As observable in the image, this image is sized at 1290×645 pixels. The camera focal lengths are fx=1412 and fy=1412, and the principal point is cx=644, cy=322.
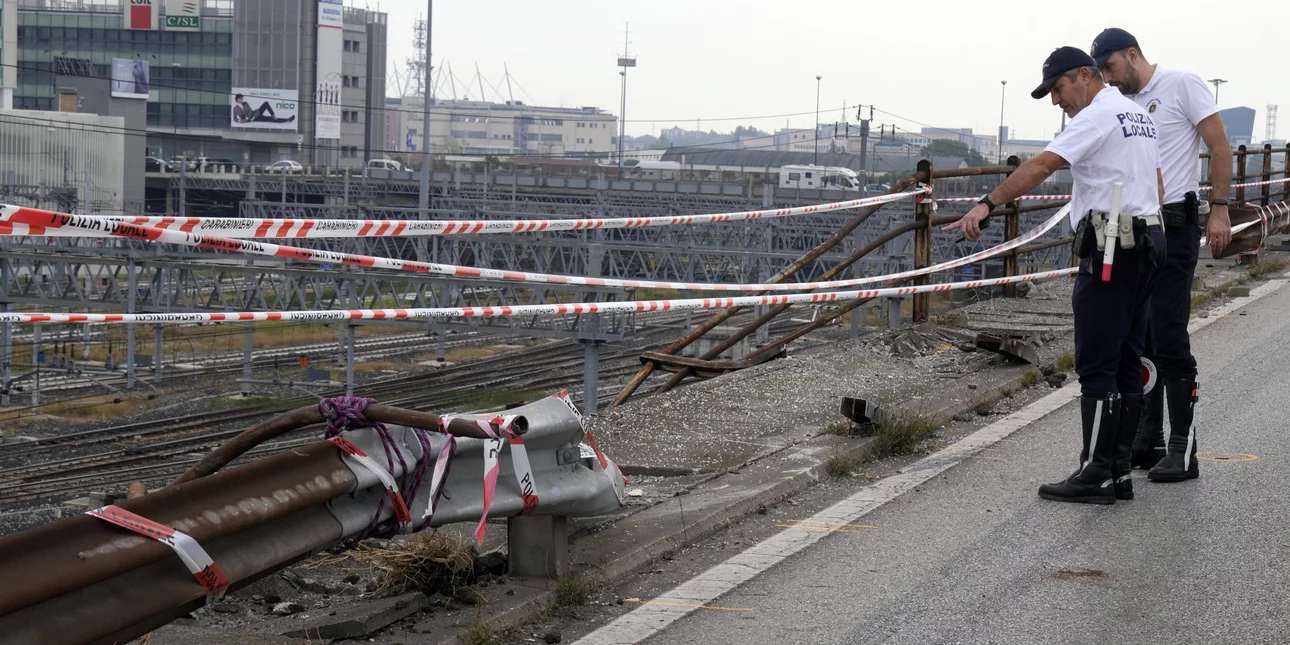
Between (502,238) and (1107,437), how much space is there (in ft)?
130

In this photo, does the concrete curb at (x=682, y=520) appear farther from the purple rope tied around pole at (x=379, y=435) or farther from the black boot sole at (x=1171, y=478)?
the black boot sole at (x=1171, y=478)

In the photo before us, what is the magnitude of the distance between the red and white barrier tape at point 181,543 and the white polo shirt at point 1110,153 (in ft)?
11.3

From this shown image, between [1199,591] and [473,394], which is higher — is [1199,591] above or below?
above

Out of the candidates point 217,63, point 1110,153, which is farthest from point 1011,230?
point 217,63

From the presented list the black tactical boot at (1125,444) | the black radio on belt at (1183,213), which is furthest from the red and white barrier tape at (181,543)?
the black radio on belt at (1183,213)

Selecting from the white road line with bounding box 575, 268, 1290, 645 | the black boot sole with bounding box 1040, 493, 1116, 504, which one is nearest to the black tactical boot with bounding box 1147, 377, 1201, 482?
the black boot sole with bounding box 1040, 493, 1116, 504

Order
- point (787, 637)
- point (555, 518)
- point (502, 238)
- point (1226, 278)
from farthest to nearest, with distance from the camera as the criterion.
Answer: point (502, 238), point (1226, 278), point (555, 518), point (787, 637)

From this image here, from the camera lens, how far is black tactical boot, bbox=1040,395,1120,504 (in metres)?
5.35

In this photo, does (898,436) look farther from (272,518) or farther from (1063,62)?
(272,518)

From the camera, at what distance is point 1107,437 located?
538 cm

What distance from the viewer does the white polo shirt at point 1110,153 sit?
17.1 feet

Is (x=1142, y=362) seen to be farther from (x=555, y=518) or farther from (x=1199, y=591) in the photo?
(x=555, y=518)

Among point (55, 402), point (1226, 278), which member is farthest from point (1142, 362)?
point (55, 402)

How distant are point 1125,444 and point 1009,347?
3.04 m
